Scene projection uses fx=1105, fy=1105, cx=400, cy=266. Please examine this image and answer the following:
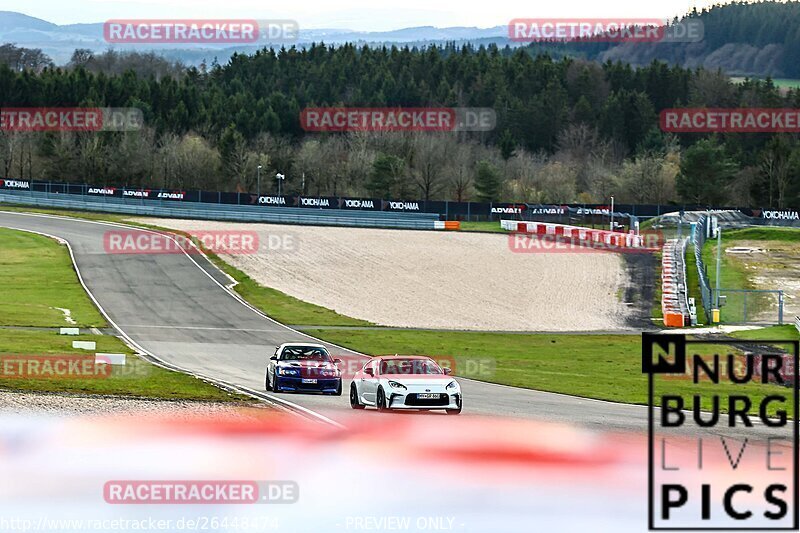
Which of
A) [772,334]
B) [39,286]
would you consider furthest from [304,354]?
[39,286]

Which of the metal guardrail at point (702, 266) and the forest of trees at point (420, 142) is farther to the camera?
the forest of trees at point (420, 142)

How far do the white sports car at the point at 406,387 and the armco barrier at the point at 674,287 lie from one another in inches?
1099

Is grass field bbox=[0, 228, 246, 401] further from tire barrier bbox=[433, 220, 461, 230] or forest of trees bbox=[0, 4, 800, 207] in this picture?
forest of trees bbox=[0, 4, 800, 207]

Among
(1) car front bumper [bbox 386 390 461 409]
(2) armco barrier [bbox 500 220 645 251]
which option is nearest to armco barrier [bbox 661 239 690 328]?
(2) armco barrier [bbox 500 220 645 251]

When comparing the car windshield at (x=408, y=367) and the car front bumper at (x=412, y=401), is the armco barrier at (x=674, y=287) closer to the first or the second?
the car windshield at (x=408, y=367)

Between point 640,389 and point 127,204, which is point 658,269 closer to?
point 640,389

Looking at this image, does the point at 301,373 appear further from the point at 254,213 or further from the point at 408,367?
the point at 254,213

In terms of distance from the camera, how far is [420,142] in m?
148

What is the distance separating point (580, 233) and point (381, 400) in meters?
61.7

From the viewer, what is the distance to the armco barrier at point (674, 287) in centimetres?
5131

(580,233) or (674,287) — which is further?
(580,233)

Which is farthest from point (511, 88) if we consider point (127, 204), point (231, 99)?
point (127, 204)

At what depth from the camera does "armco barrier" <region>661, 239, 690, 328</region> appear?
5131 cm

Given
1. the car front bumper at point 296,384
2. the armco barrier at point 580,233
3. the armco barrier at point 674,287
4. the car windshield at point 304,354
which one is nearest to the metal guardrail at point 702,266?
the armco barrier at point 674,287
